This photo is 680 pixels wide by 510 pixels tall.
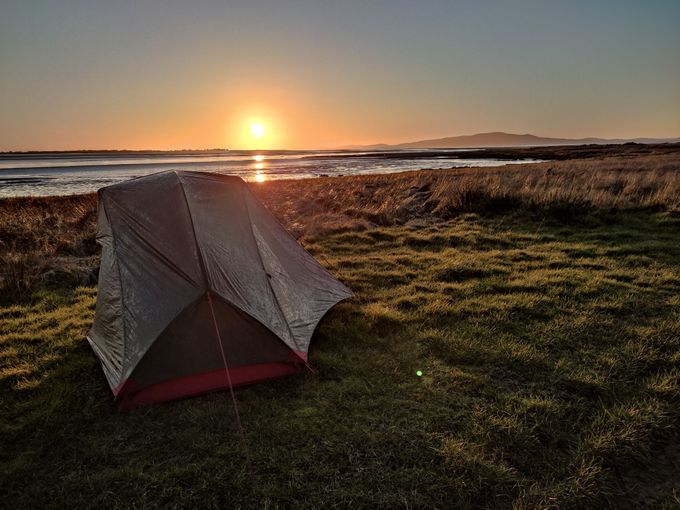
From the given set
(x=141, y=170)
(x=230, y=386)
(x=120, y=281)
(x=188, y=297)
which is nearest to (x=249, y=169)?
(x=141, y=170)

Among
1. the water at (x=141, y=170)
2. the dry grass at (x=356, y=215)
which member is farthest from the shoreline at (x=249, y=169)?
the dry grass at (x=356, y=215)

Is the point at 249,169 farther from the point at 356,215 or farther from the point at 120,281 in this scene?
the point at 120,281

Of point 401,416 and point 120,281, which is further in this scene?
point 120,281

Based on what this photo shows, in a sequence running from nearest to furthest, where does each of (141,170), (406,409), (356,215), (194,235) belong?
(406,409) → (194,235) → (356,215) → (141,170)

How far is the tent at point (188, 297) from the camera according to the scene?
504cm

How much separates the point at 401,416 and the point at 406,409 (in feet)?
0.47

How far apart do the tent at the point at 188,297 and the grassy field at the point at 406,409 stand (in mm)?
344

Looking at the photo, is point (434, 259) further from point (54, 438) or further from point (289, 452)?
point (54, 438)

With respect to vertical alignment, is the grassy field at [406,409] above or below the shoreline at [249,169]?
below

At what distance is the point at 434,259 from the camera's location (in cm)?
1048

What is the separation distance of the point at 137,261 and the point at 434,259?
732cm

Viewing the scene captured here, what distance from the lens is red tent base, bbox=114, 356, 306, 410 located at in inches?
194

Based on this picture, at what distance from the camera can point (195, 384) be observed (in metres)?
5.18

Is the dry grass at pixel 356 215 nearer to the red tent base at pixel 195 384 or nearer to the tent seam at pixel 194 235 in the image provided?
the tent seam at pixel 194 235
